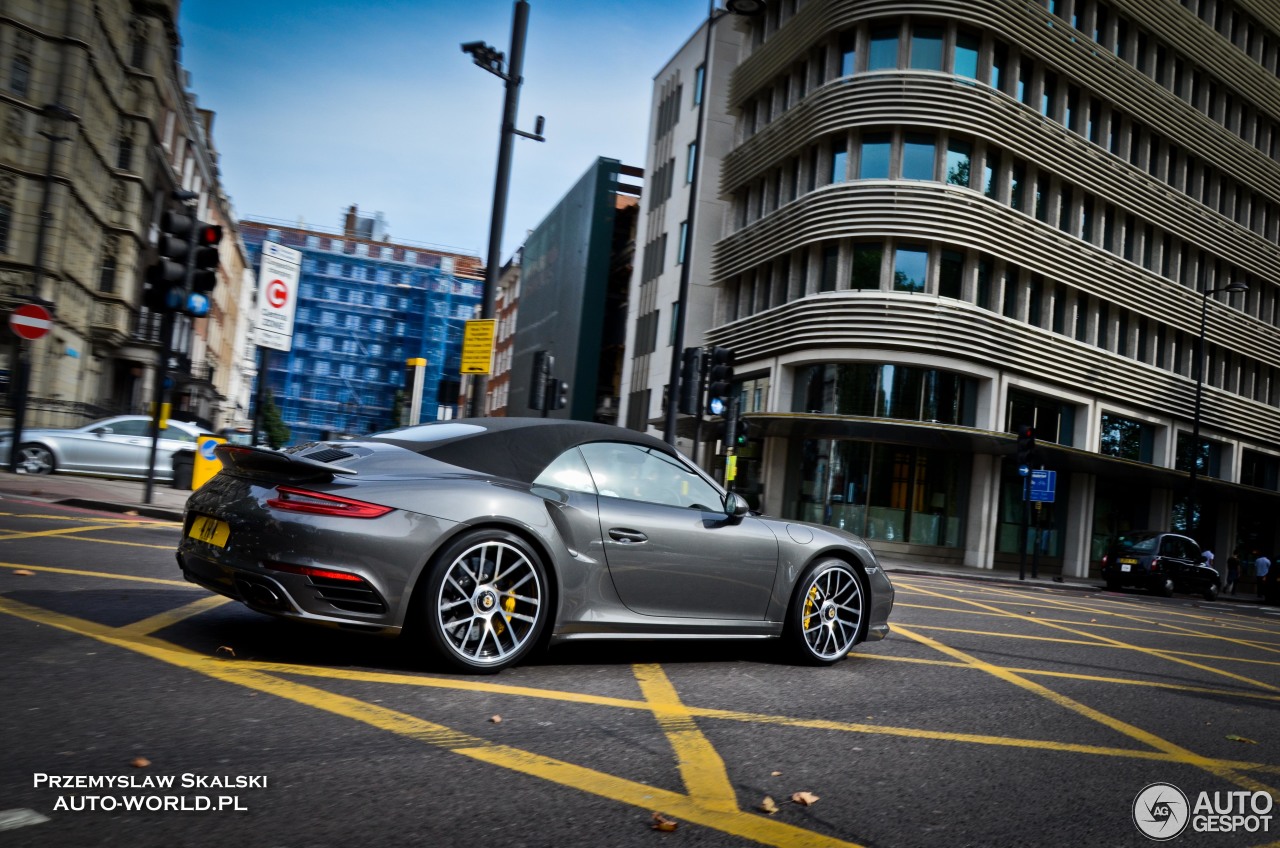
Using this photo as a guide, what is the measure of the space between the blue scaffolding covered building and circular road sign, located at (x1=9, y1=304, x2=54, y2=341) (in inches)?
3591

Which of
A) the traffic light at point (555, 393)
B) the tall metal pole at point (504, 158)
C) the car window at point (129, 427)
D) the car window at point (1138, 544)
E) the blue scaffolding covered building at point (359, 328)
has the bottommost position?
the car window at point (1138, 544)

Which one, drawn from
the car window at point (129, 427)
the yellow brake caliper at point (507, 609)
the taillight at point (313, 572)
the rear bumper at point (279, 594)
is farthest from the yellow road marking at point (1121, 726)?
the car window at point (129, 427)

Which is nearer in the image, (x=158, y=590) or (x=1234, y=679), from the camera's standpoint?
(x=158, y=590)

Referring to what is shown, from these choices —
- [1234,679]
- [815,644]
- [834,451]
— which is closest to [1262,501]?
[834,451]

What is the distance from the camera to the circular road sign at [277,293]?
12.5 meters

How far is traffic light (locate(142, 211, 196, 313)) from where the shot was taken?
12008 mm

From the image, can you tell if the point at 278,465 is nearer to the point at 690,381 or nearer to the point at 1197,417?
the point at 690,381

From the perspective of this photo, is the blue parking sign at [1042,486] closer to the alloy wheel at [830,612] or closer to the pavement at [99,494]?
Result: the pavement at [99,494]

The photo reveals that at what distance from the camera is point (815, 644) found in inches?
242

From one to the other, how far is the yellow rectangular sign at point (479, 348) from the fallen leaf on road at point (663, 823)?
1004 centimetres

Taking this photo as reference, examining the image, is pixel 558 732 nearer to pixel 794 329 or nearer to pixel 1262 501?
pixel 794 329

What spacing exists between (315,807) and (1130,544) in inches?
1035

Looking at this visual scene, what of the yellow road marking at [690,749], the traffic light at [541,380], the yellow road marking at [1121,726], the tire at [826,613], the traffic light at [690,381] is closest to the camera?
the yellow road marking at [690,749]

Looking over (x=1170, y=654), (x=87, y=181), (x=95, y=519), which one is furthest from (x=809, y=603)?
(x=87, y=181)
